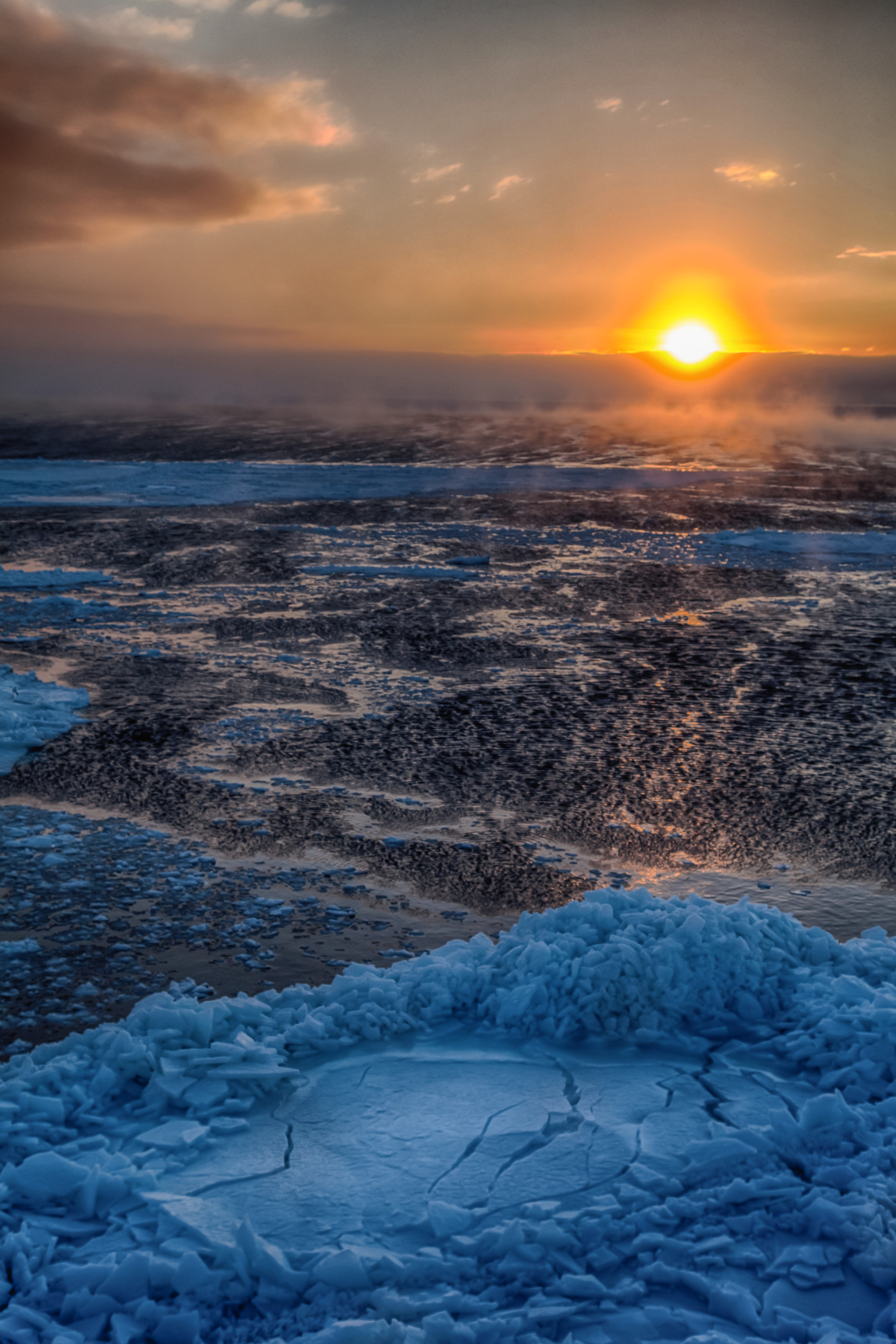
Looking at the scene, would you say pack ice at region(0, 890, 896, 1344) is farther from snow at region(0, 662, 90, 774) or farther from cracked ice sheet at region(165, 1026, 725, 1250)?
snow at region(0, 662, 90, 774)

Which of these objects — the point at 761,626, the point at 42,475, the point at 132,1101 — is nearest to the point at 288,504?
the point at 42,475

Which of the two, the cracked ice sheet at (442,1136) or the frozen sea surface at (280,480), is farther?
the frozen sea surface at (280,480)

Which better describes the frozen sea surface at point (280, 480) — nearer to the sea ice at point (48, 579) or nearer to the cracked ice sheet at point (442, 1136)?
the sea ice at point (48, 579)

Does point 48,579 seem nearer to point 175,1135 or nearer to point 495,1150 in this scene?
point 175,1135

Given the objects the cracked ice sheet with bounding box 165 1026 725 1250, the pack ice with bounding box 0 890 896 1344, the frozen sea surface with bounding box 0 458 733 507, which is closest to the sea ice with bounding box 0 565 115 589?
the frozen sea surface with bounding box 0 458 733 507

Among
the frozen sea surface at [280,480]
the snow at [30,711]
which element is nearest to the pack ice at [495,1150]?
the snow at [30,711]

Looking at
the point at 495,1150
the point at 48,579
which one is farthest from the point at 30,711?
the point at 48,579

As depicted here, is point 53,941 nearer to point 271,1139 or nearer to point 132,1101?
point 132,1101
